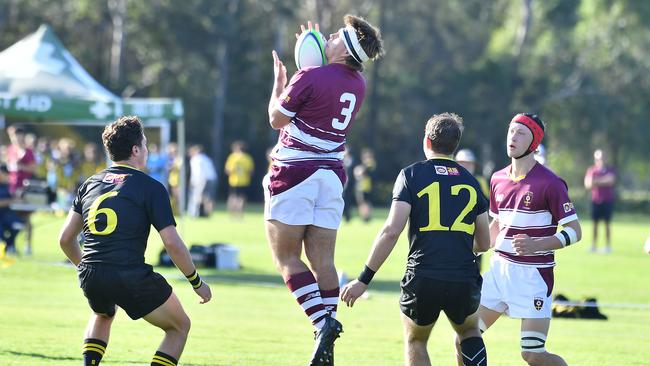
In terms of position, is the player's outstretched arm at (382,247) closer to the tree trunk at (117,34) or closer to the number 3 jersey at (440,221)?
the number 3 jersey at (440,221)

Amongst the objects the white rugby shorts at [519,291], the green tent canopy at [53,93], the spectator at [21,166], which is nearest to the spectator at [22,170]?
the spectator at [21,166]

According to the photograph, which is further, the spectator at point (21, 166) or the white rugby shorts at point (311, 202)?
the spectator at point (21, 166)

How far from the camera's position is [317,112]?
7.98 m

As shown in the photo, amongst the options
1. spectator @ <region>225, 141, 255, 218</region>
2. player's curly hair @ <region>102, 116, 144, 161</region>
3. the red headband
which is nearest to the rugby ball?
player's curly hair @ <region>102, 116, 144, 161</region>

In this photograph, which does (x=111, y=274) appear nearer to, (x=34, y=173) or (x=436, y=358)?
(x=436, y=358)

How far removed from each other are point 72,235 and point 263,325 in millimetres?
5504

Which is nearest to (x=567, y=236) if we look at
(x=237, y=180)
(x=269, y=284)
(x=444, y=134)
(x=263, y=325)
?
(x=444, y=134)

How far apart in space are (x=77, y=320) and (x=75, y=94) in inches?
290

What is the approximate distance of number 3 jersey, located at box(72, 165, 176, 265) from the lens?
7125mm

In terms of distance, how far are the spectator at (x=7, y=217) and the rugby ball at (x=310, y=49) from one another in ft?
40.1

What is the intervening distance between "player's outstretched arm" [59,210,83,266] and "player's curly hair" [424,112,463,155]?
2.43 m

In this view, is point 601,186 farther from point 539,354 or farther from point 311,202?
point 311,202

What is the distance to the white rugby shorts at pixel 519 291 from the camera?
794cm

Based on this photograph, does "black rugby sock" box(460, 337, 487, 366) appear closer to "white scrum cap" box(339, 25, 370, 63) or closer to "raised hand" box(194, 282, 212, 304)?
"raised hand" box(194, 282, 212, 304)
